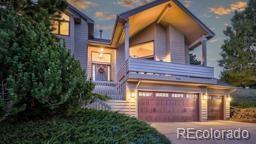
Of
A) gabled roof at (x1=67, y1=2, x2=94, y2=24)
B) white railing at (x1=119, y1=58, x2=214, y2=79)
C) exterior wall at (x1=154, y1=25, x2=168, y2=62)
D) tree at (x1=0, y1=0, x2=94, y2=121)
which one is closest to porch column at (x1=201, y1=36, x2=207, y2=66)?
white railing at (x1=119, y1=58, x2=214, y2=79)

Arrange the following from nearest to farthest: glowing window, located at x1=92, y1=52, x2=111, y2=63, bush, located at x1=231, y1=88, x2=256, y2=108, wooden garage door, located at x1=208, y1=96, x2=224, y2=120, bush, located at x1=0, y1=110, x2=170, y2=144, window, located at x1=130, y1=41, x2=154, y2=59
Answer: bush, located at x1=0, y1=110, x2=170, y2=144
window, located at x1=130, y1=41, x2=154, y2=59
wooden garage door, located at x1=208, y1=96, x2=224, y2=120
glowing window, located at x1=92, y1=52, x2=111, y2=63
bush, located at x1=231, y1=88, x2=256, y2=108

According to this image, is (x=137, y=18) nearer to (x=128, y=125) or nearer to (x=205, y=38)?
(x=205, y=38)

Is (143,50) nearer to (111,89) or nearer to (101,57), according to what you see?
(101,57)

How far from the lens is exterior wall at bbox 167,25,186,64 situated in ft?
59.9

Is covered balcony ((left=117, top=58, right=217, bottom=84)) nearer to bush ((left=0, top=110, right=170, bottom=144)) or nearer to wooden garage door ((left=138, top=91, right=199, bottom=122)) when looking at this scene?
wooden garage door ((left=138, top=91, right=199, bottom=122))

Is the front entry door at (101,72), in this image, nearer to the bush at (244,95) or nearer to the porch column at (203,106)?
the porch column at (203,106)

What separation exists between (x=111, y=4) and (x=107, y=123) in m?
14.7

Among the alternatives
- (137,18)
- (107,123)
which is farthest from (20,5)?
(137,18)

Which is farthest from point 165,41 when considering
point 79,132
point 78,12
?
point 79,132

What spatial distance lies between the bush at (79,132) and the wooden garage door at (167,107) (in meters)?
9.36

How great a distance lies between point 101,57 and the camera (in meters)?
18.9

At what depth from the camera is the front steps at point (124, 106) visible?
14.7 m

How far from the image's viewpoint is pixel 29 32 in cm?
616

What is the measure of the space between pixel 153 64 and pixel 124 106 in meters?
2.92
